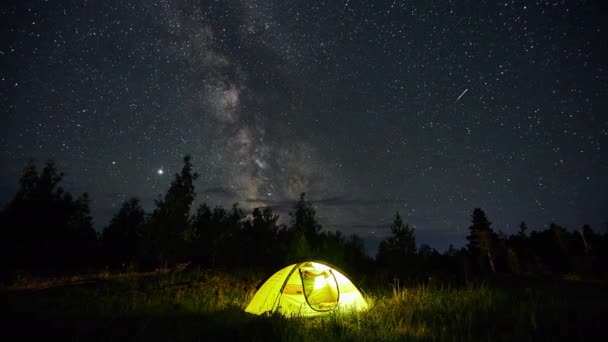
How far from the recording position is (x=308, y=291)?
7.42 meters

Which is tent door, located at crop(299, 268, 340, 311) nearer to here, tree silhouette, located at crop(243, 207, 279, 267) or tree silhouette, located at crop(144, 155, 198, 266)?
tree silhouette, located at crop(144, 155, 198, 266)

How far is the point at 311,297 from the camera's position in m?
7.47

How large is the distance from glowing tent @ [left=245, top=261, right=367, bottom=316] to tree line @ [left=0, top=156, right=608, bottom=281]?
23.8 ft

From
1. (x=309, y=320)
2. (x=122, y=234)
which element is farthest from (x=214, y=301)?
(x=122, y=234)

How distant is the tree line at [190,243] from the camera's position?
21797mm

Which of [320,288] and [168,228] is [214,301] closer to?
[320,288]

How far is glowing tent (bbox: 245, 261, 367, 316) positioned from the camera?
23.7 feet

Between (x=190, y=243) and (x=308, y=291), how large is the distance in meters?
22.9

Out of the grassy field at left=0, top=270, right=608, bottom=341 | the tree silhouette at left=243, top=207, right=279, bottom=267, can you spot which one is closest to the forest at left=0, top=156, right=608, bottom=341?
the grassy field at left=0, top=270, right=608, bottom=341

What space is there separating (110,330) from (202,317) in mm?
1912

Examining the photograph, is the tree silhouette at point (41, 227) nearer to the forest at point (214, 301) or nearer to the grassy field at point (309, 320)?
the forest at point (214, 301)

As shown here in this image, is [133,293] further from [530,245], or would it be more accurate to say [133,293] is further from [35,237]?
[530,245]

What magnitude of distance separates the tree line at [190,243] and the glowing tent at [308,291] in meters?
7.26

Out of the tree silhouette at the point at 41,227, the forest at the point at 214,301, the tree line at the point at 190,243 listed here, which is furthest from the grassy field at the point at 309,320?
the tree silhouette at the point at 41,227
